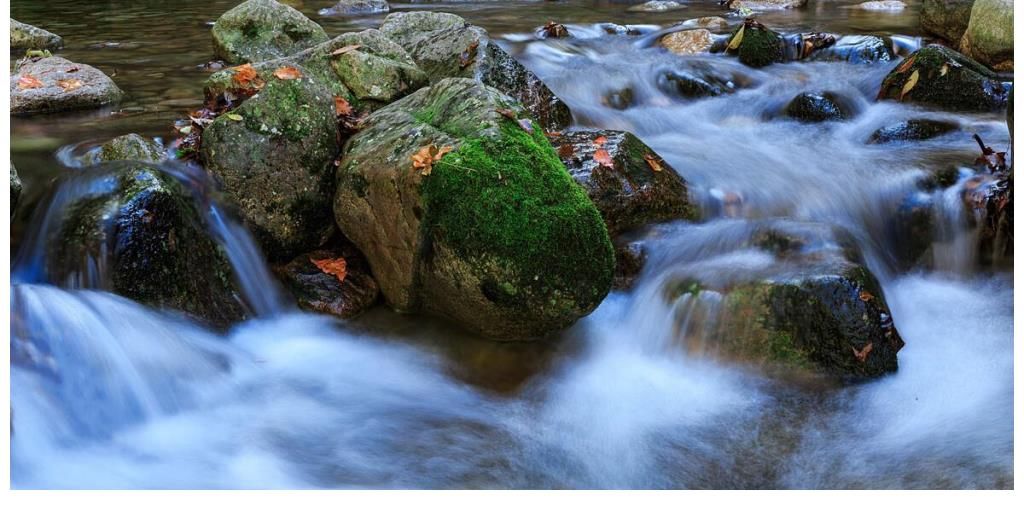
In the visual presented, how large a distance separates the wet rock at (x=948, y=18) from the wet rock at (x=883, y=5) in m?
2.75

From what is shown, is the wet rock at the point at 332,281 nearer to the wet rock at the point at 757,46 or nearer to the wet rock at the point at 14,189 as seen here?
the wet rock at the point at 14,189

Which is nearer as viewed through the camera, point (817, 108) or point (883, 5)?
point (817, 108)

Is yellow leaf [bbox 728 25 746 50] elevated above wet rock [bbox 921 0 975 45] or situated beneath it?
situated beneath

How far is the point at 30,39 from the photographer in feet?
31.7

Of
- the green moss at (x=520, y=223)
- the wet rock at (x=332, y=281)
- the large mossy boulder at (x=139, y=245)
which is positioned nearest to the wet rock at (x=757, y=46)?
the green moss at (x=520, y=223)

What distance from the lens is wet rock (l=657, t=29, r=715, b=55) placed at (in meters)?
10.1

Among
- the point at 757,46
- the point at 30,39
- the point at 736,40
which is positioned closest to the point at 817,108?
the point at 757,46

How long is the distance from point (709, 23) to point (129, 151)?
9.07 metres

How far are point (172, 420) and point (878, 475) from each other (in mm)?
3411

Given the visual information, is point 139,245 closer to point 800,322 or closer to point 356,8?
point 800,322

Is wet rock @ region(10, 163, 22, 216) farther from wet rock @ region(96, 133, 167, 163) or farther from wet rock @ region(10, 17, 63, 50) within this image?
wet rock @ region(10, 17, 63, 50)

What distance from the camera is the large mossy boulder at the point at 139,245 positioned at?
14.6 ft

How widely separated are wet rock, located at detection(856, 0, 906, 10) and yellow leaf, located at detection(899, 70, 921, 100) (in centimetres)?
626

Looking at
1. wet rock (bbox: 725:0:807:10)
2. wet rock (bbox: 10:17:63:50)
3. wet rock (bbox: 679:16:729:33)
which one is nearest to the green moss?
wet rock (bbox: 10:17:63:50)
